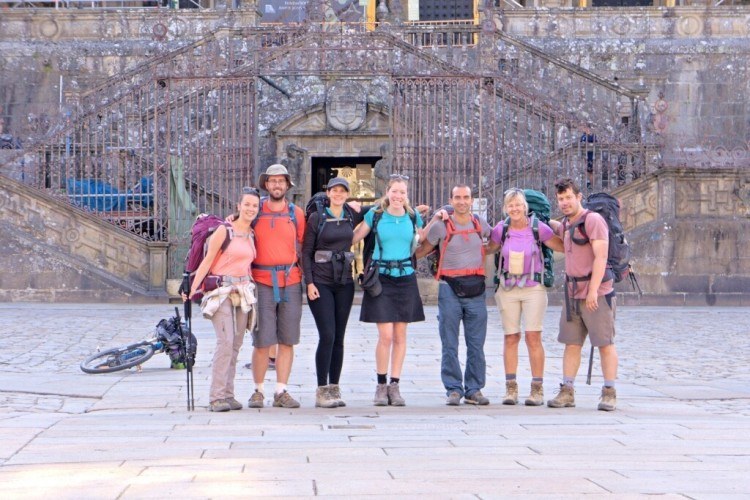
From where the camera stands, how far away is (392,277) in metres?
11.1

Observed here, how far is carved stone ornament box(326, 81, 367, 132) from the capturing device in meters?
27.8

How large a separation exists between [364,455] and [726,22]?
26061mm

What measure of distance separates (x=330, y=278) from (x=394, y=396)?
3.21ft

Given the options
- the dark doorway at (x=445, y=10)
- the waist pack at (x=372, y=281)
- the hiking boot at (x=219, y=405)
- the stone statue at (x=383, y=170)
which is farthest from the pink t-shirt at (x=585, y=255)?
the dark doorway at (x=445, y=10)

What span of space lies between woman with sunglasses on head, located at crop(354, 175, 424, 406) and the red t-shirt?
529 millimetres

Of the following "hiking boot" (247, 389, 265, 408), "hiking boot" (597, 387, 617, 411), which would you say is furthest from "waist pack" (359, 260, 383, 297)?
"hiking boot" (597, 387, 617, 411)

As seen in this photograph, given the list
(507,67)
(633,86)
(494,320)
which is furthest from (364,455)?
(633,86)

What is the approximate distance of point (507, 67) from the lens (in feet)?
93.8

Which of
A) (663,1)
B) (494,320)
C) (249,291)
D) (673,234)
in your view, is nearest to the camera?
(249,291)

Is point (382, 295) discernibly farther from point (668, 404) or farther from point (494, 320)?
point (494, 320)

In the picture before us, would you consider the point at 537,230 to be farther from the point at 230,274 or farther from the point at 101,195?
the point at 101,195

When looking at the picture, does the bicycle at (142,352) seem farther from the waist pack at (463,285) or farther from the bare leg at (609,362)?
the bare leg at (609,362)

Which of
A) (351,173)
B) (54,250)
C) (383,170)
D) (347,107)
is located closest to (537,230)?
(54,250)

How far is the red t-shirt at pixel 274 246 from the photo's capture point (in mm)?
10867
